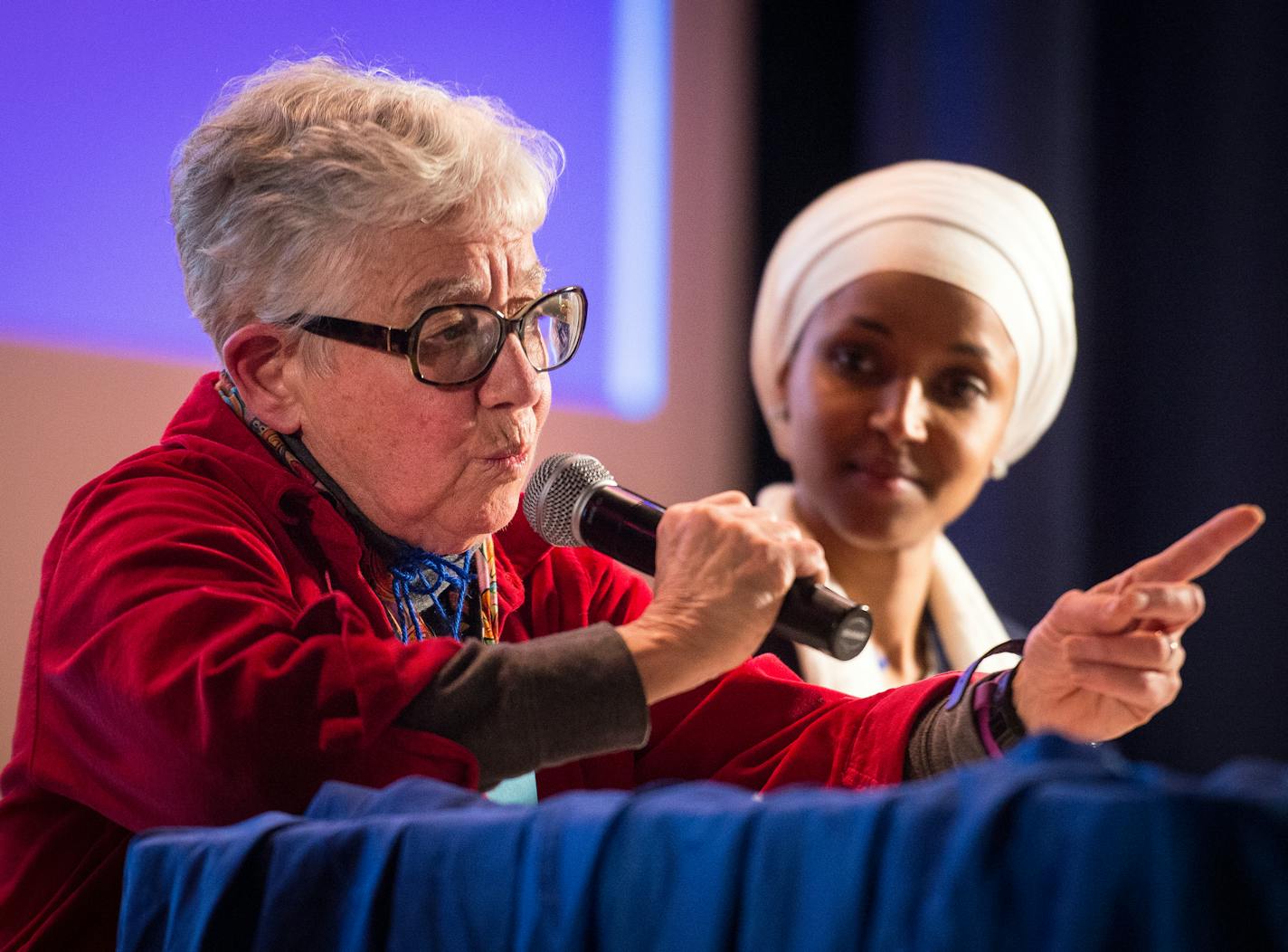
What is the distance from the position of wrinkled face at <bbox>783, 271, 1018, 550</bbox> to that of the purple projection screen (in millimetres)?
535

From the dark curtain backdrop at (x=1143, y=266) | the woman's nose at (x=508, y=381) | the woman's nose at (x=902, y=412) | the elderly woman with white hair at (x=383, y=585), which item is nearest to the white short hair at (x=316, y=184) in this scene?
the elderly woman with white hair at (x=383, y=585)

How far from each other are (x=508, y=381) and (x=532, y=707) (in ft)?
1.31

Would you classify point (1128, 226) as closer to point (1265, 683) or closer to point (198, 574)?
point (1265, 683)

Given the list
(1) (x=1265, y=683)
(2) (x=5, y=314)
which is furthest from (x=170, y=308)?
(1) (x=1265, y=683)

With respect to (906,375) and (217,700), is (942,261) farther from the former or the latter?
(217,700)

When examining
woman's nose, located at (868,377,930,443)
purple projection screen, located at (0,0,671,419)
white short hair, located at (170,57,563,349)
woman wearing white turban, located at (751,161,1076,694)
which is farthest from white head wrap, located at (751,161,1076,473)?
white short hair, located at (170,57,563,349)

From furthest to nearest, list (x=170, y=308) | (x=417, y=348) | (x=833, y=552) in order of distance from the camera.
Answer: (x=833, y=552) < (x=170, y=308) < (x=417, y=348)

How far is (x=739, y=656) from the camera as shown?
118 centimetres

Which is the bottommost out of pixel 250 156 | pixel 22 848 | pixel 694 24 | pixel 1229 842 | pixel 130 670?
pixel 22 848

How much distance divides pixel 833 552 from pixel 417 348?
1302 mm

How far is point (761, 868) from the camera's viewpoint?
28.4 inches

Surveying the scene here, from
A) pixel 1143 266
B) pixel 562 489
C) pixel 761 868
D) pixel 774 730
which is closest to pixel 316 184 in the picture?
pixel 562 489

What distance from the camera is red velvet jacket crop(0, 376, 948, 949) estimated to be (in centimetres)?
106

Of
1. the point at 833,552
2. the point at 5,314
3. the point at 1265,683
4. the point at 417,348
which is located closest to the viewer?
the point at 417,348
